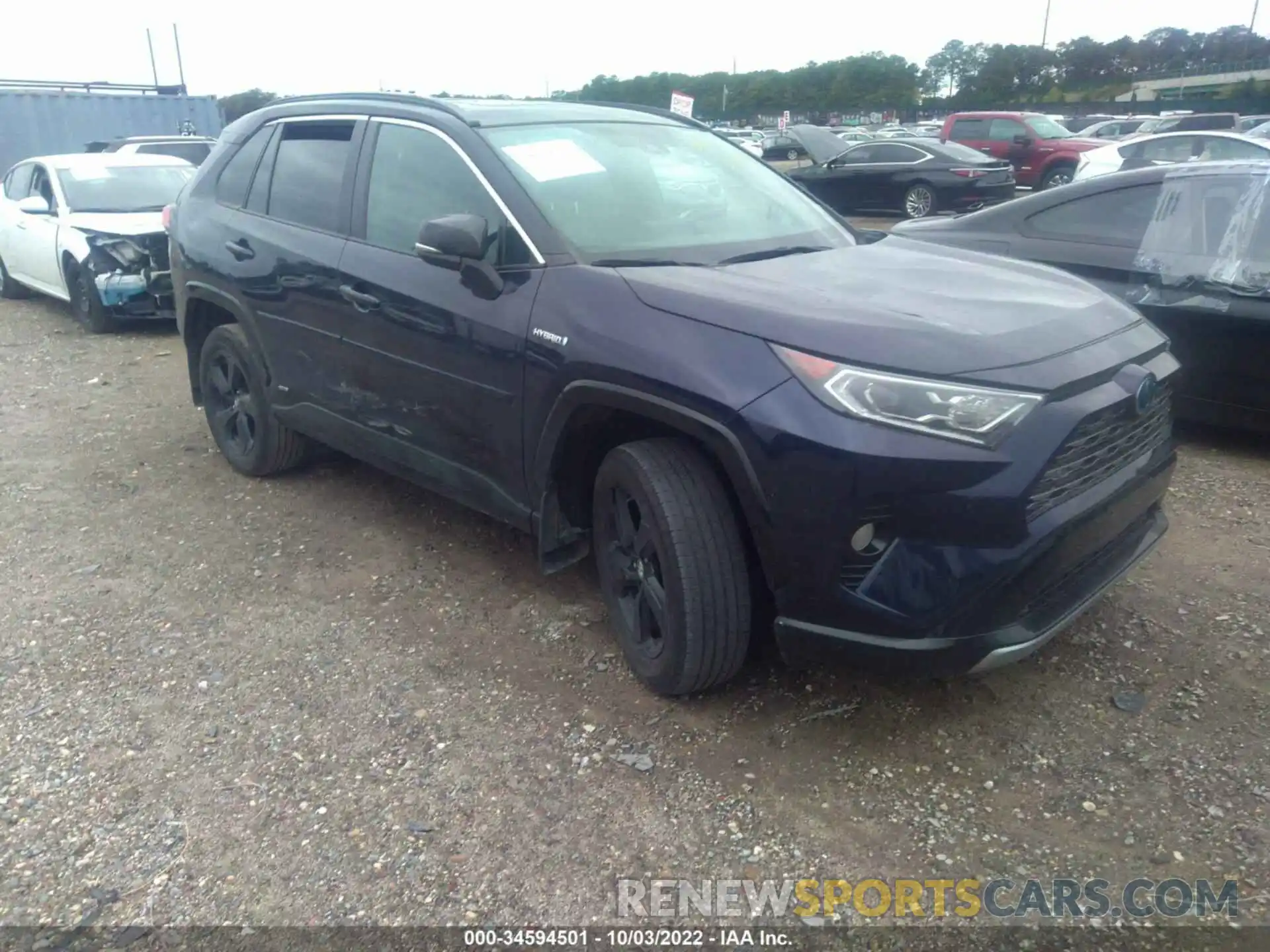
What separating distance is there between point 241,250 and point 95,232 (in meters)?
5.35

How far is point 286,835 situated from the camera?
2678mm

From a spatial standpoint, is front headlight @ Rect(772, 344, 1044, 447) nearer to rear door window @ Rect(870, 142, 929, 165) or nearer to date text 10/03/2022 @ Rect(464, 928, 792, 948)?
date text 10/03/2022 @ Rect(464, 928, 792, 948)

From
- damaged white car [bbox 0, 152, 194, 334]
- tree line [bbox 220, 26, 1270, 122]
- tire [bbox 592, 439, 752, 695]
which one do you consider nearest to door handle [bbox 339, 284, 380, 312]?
tire [bbox 592, 439, 752, 695]

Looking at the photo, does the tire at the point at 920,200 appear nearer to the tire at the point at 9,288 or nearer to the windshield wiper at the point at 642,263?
the tire at the point at 9,288

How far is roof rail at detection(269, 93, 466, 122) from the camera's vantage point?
3.82m

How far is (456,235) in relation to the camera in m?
3.24

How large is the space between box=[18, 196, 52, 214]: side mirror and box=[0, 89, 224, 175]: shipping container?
35.8 ft

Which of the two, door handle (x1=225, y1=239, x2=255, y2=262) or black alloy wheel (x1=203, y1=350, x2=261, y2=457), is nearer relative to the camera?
door handle (x1=225, y1=239, x2=255, y2=262)

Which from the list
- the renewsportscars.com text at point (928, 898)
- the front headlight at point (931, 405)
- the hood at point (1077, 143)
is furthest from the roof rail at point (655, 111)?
the hood at point (1077, 143)

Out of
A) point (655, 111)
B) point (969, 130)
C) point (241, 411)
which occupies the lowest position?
point (241, 411)

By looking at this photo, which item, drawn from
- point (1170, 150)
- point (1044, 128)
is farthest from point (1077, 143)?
point (1170, 150)

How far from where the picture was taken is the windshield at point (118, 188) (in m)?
9.48

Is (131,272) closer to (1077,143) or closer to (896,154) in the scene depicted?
(896,154)

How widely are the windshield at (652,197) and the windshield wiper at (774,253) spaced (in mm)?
16
